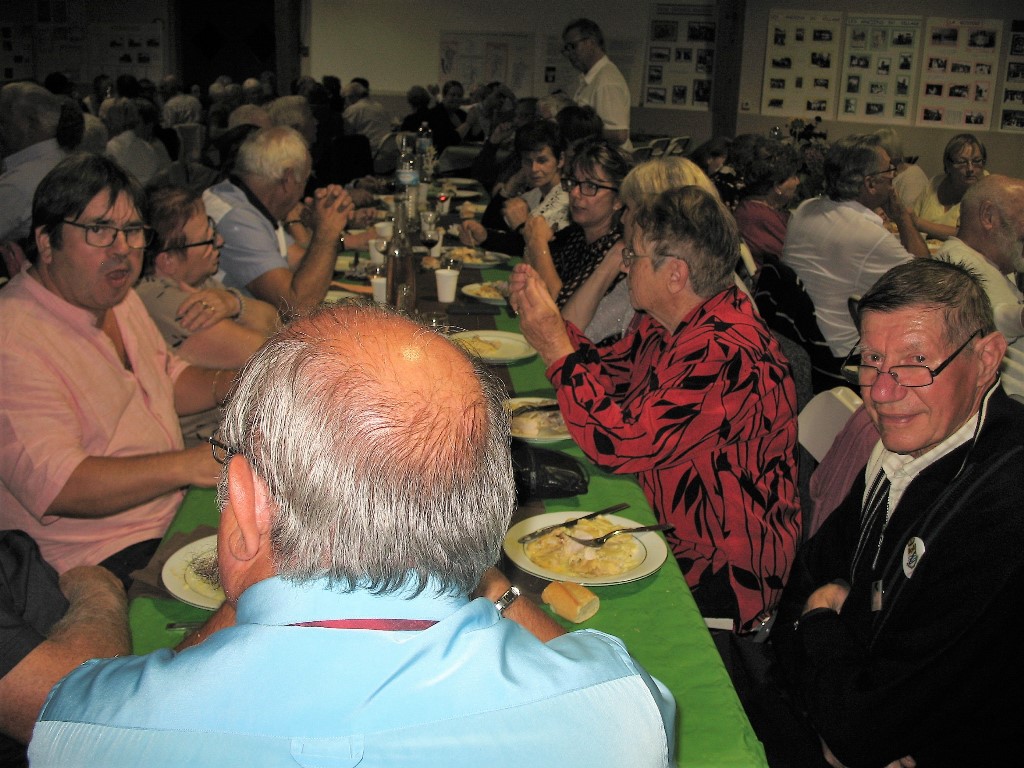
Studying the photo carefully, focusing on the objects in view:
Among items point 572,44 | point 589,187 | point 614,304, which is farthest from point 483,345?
point 572,44

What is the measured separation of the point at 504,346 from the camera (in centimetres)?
294

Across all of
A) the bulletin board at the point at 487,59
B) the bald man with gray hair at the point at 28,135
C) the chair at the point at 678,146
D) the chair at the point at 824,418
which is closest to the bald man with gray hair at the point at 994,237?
the chair at the point at 824,418

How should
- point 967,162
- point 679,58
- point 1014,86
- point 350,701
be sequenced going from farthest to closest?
point 679,58 → point 1014,86 → point 967,162 → point 350,701

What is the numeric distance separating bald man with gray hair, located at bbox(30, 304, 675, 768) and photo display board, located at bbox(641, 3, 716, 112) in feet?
35.4

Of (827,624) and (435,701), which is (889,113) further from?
(435,701)

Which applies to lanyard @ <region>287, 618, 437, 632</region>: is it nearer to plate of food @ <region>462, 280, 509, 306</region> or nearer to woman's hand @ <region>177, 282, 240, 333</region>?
woman's hand @ <region>177, 282, 240, 333</region>

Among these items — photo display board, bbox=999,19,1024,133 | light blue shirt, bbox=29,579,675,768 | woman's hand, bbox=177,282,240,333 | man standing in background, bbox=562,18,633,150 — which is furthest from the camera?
photo display board, bbox=999,19,1024,133

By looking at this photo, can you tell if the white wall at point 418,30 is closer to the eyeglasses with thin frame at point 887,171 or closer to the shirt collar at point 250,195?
the eyeglasses with thin frame at point 887,171

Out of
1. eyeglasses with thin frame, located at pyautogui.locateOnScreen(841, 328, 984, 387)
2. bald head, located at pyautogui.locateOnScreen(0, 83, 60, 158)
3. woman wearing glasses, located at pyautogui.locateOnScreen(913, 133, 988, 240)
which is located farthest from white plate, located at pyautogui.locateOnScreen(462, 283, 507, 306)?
woman wearing glasses, located at pyautogui.locateOnScreen(913, 133, 988, 240)

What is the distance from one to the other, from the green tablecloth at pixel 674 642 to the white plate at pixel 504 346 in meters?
1.14

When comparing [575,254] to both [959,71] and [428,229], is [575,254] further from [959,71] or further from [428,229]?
[959,71]

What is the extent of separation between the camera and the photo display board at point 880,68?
30.5ft

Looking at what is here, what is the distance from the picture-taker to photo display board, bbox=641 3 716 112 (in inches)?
424

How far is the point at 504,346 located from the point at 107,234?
1.29 m
